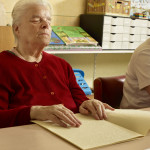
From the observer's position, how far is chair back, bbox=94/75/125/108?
1522mm

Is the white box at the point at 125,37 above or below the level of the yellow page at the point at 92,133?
above

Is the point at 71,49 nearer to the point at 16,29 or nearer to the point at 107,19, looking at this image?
the point at 107,19

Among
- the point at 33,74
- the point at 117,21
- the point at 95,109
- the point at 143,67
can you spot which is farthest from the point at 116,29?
the point at 95,109

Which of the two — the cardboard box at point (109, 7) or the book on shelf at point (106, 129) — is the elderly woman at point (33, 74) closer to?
the book on shelf at point (106, 129)

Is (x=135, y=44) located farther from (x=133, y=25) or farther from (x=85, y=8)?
(x=85, y=8)

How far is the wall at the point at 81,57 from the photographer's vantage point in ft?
10.5

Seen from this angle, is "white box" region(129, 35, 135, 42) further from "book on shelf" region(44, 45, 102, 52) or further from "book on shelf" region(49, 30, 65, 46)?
"book on shelf" region(49, 30, 65, 46)

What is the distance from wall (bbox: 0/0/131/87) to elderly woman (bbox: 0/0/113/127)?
5.09ft

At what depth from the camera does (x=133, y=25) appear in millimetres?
3334

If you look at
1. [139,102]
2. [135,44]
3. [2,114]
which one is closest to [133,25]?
[135,44]

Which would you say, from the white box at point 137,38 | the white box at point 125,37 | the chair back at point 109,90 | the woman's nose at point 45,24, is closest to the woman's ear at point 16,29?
the woman's nose at point 45,24

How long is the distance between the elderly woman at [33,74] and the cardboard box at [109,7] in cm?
169

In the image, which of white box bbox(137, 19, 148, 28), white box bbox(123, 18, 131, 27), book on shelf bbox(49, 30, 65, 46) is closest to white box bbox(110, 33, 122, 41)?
white box bbox(123, 18, 131, 27)

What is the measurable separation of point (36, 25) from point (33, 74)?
276mm
